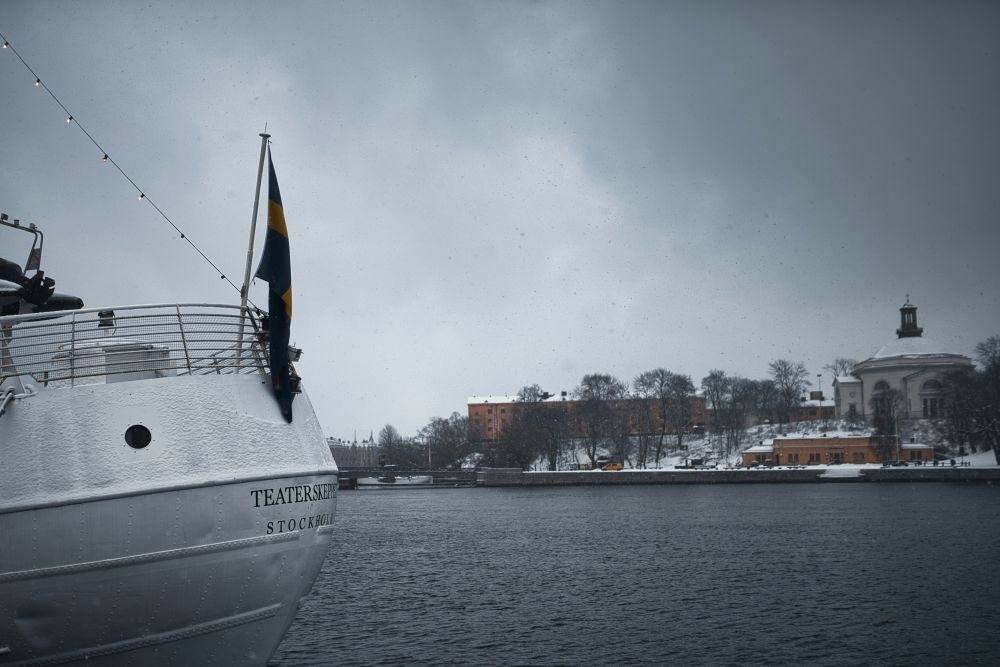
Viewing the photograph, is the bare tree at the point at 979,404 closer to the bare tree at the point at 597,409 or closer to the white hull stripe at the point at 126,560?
the bare tree at the point at 597,409

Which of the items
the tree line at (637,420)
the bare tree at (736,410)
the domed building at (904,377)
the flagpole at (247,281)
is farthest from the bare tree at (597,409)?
the flagpole at (247,281)

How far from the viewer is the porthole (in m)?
8.70

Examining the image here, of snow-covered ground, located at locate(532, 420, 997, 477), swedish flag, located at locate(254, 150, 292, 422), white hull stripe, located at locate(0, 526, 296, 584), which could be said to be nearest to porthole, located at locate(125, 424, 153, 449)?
white hull stripe, located at locate(0, 526, 296, 584)

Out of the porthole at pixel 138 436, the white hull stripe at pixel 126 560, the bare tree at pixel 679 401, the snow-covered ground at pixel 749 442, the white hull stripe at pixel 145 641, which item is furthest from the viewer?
the bare tree at pixel 679 401

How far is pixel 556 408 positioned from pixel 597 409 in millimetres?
9383

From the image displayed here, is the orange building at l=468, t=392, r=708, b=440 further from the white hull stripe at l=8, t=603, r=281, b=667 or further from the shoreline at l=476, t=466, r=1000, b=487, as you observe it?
the white hull stripe at l=8, t=603, r=281, b=667

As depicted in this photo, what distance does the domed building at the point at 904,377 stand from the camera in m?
135

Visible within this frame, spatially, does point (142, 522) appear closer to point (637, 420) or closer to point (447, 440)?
point (637, 420)

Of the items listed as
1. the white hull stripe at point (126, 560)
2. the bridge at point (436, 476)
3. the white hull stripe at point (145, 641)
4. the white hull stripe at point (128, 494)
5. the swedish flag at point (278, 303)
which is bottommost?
the bridge at point (436, 476)

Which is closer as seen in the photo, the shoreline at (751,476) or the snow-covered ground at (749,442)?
the shoreline at (751,476)

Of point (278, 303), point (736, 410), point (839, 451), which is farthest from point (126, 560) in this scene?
point (736, 410)

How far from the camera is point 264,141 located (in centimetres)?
1077

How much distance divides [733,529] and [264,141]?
37.3 metres

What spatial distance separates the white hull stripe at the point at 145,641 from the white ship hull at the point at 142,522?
0.01 m
